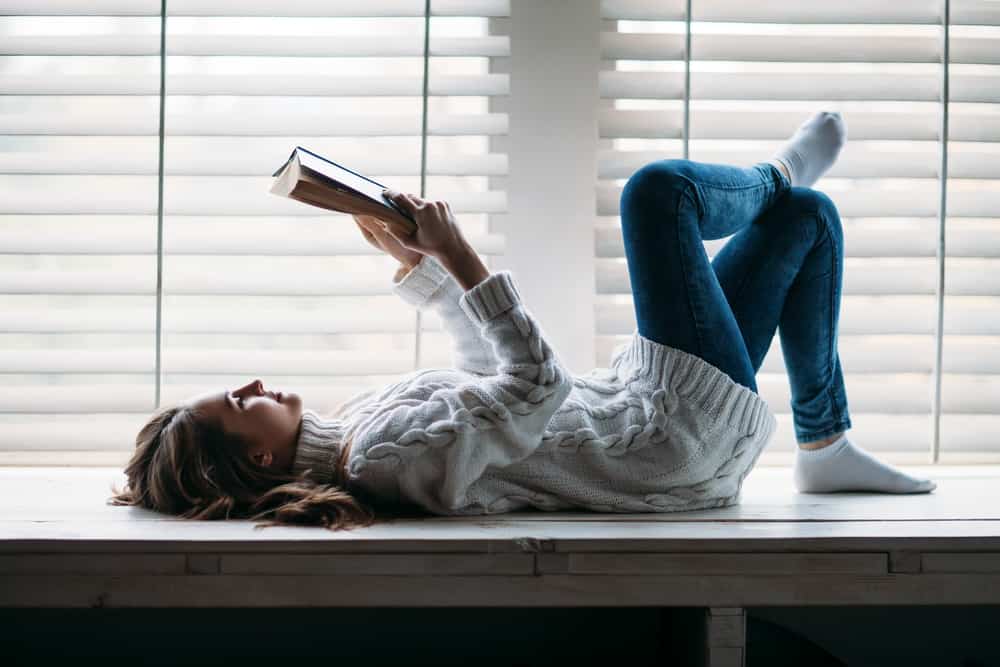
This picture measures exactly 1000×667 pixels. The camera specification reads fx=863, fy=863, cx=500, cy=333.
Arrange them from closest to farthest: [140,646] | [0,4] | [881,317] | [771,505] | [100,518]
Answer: [100,518]
[771,505]
[140,646]
[0,4]
[881,317]

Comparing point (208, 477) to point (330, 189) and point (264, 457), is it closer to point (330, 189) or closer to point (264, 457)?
point (264, 457)

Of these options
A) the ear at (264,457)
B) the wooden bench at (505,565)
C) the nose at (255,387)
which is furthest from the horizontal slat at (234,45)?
the wooden bench at (505,565)

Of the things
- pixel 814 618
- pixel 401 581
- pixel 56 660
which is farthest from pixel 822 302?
pixel 56 660

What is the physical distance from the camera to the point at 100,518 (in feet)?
4.28

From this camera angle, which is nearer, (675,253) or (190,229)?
(675,253)

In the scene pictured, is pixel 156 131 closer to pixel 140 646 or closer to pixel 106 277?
pixel 106 277

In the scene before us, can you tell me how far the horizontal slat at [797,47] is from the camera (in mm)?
1751

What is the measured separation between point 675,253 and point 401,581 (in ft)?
2.19

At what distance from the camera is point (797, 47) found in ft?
5.83

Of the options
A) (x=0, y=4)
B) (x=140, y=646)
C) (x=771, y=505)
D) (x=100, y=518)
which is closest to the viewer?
(x=100, y=518)

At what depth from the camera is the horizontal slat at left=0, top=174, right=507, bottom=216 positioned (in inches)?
67.7

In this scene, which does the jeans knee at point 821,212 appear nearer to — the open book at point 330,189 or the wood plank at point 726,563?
the wood plank at point 726,563

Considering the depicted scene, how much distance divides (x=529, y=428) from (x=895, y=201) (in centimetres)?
102

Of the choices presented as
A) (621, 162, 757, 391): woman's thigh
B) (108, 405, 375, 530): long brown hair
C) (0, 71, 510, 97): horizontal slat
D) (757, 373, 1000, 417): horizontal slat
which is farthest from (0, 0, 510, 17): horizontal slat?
(757, 373, 1000, 417): horizontal slat
